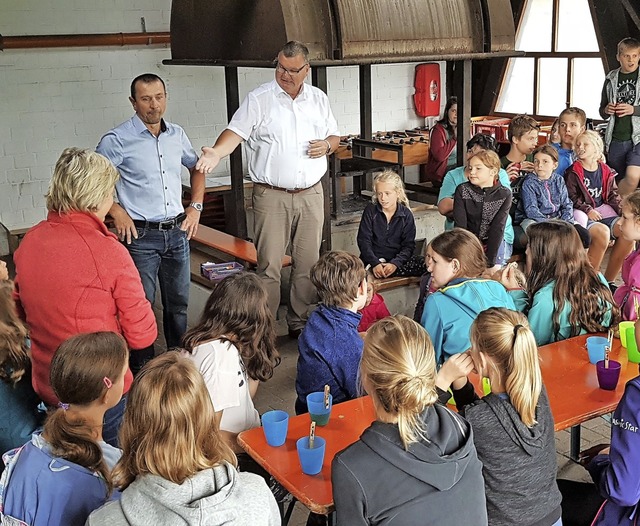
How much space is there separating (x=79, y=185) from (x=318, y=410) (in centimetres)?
124

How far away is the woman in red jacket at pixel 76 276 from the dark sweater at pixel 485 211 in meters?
2.78

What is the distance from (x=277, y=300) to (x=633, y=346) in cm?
256

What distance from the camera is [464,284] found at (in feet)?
10.7

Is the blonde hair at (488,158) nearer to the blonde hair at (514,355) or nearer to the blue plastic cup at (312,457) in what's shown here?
the blonde hair at (514,355)

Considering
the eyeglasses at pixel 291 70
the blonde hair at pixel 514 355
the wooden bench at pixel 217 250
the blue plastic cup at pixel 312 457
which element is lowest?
the wooden bench at pixel 217 250

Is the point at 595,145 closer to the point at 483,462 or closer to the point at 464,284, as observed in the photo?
the point at 464,284

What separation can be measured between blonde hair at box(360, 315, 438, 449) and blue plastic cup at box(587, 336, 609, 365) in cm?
121

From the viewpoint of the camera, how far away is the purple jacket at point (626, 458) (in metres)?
2.15

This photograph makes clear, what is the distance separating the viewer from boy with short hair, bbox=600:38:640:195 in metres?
6.68

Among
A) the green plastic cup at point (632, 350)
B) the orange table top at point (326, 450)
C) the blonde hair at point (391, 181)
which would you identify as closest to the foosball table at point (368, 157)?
the blonde hair at point (391, 181)

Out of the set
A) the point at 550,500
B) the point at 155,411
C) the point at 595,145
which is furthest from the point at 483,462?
the point at 595,145

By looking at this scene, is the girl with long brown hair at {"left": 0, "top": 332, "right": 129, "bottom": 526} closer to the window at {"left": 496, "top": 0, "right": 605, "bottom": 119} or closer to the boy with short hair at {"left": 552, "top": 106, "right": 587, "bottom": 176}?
the boy with short hair at {"left": 552, "top": 106, "right": 587, "bottom": 176}

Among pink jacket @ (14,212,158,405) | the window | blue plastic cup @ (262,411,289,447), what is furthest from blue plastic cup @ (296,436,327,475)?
the window

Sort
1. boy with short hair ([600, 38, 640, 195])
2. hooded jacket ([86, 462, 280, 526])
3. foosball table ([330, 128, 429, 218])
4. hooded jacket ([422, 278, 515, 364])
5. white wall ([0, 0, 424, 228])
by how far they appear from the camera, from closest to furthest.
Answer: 1. hooded jacket ([86, 462, 280, 526])
2. hooded jacket ([422, 278, 515, 364])
3. foosball table ([330, 128, 429, 218])
4. boy with short hair ([600, 38, 640, 195])
5. white wall ([0, 0, 424, 228])
